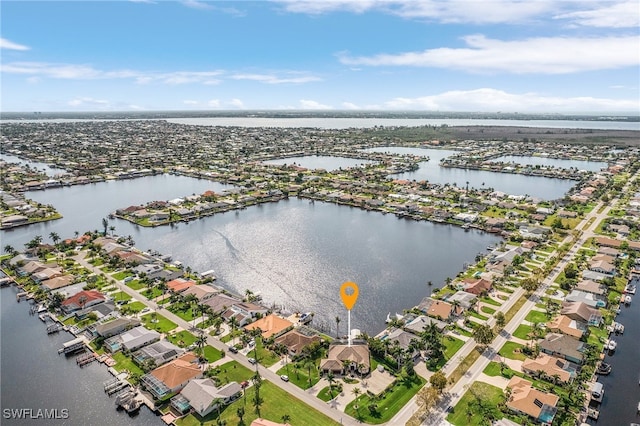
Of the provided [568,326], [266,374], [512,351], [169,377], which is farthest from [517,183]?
[169,377]

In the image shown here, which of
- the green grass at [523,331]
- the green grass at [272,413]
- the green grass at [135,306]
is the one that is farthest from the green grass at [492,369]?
the green grass at [135,306]

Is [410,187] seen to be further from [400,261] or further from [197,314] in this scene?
[197,314]

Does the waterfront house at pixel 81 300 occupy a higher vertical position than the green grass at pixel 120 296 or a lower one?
higher

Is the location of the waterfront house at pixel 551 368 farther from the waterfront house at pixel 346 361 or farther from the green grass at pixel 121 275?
the green grass at pixel 121 275

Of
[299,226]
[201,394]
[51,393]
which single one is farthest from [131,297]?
[299,226]

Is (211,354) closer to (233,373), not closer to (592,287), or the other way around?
(233,373)
